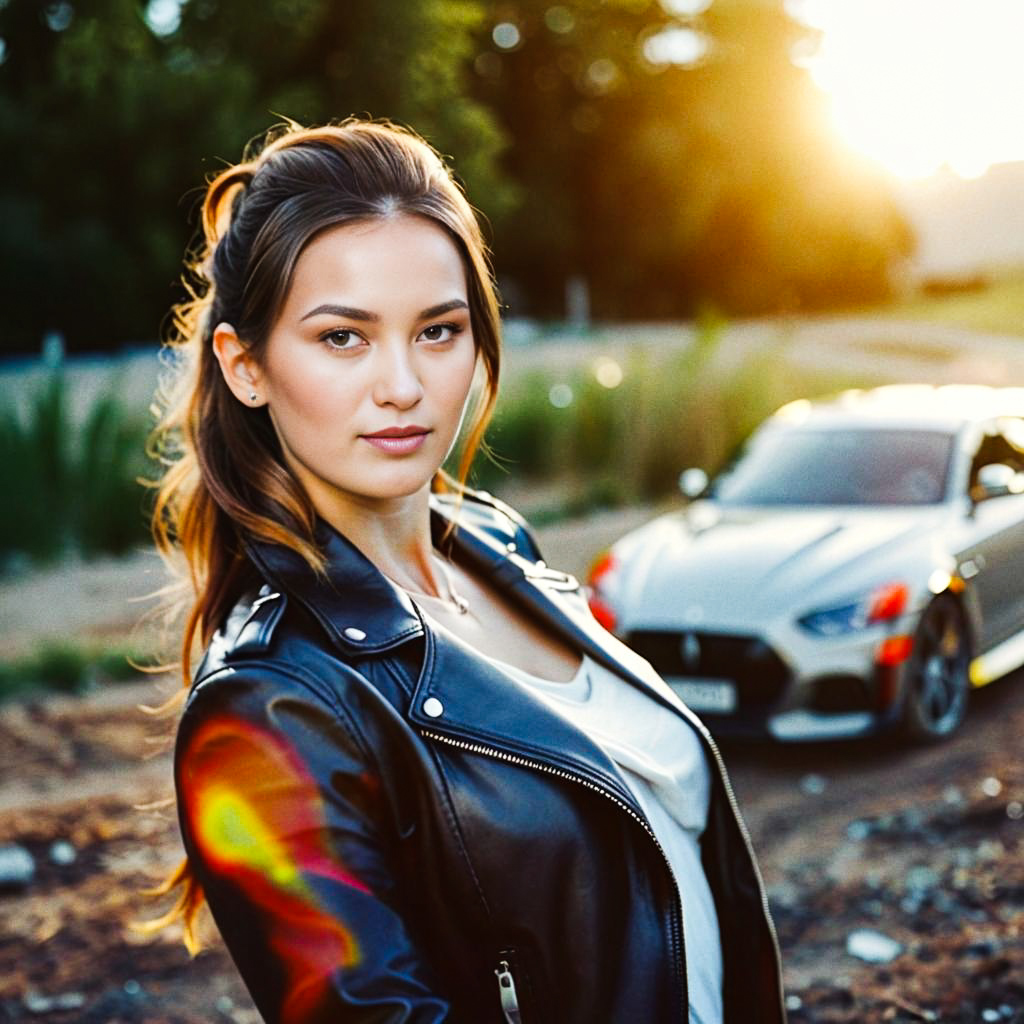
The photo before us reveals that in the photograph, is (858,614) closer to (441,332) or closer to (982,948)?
(982,948)

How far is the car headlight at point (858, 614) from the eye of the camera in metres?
5.75

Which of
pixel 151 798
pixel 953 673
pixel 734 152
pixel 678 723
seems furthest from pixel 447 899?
pixel 734 152

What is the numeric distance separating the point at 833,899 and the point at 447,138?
29.5 meters

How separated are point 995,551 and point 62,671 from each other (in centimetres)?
519

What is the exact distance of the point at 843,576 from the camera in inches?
233

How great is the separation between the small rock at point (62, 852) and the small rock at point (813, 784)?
3.01 meters

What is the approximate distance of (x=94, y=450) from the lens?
33.7 ft

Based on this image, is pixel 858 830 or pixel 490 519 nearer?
pixel 490 519

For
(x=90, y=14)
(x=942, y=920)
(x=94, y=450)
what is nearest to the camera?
(x=942, y=920)

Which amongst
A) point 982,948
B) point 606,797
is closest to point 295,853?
point 606,797

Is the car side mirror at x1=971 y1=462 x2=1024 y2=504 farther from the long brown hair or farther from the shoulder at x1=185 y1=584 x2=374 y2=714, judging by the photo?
the shoulder at x1=185 y1=584 x2=374 y2=714

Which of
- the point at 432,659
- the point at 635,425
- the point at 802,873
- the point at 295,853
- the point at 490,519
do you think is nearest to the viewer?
the point at 295,853

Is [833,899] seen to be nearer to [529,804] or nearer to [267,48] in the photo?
[529,804]

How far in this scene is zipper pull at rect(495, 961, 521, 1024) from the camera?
151cm
